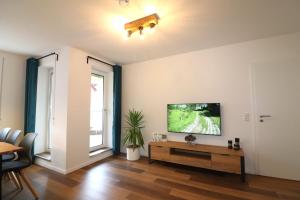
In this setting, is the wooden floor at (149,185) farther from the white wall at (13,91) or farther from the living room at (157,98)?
the white wall at (13,91)

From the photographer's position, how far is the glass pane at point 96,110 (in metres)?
3.88

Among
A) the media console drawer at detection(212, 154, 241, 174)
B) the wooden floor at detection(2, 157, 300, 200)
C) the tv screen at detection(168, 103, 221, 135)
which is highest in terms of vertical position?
the tv screen at detection(168, 103, 221, 135)

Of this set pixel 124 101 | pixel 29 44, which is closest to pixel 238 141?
pixel 124 101

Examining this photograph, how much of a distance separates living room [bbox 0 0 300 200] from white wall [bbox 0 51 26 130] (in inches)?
0.8

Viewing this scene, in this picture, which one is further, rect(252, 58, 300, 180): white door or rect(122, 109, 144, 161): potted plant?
rect(122, 109, 144, 161): potted plant

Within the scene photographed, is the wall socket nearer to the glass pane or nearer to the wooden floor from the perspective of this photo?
the wooden floor

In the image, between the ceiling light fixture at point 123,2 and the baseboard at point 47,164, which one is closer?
the ceiling light fixture at point 123,2

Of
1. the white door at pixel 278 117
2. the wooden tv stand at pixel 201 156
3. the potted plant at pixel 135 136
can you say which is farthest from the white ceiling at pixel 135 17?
the wooden tv stand at pixel 201 156

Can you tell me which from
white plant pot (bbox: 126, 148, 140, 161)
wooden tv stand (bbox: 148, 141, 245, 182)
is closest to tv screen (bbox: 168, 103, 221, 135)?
wooden tv stand (bbox: 148, 141, 245, 182)

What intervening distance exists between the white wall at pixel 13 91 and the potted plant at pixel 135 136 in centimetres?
241

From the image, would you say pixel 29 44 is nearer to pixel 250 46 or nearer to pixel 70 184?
pixel 70 184

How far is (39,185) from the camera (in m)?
2.39

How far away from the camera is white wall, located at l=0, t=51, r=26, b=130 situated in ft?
10.6

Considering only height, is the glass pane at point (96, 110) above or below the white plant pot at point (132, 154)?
above
